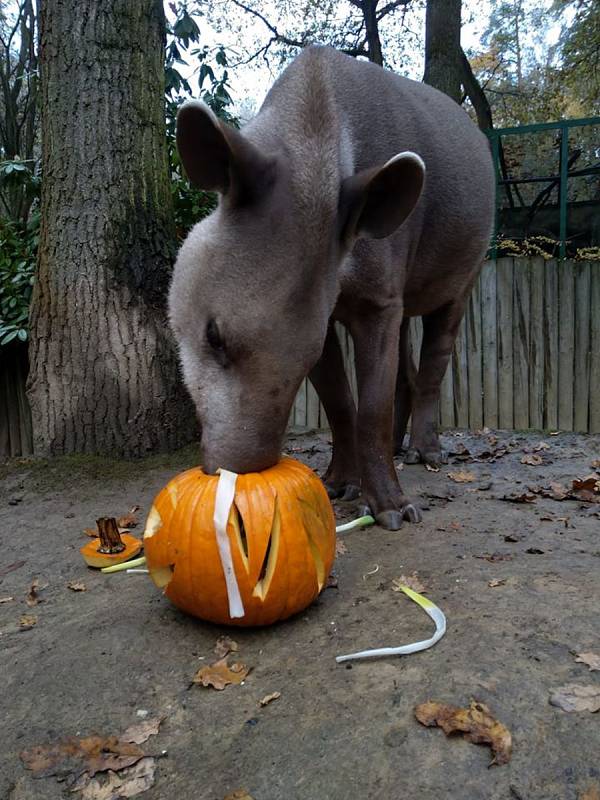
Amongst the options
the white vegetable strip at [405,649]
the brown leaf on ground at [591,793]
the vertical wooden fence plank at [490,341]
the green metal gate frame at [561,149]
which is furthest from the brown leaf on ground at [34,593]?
the green metal gate frame at [561,149]

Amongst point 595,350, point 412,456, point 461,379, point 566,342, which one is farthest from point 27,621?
point 595,350

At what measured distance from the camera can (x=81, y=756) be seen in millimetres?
1704

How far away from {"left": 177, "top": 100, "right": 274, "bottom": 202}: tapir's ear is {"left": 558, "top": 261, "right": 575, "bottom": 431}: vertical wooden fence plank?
457 centimetres

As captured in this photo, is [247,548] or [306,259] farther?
[306,259]

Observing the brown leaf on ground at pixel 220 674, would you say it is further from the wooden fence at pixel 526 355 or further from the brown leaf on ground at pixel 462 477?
the wooden fence at pixel 526 355

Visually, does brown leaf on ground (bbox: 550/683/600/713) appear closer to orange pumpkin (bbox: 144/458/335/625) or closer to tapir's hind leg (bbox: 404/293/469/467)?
orange pumpkin (bbox: 144/458/335/625)

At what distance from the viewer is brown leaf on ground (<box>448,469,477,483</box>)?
14.4 feet

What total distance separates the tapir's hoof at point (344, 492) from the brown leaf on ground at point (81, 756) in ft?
7.50

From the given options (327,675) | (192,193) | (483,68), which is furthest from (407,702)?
(483,68)

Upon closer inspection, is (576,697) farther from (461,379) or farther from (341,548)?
(461,379)

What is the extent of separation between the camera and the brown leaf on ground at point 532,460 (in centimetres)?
486

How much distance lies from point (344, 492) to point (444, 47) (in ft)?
26.2

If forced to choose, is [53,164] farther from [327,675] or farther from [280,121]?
[327,675]

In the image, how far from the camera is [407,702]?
1801mm
